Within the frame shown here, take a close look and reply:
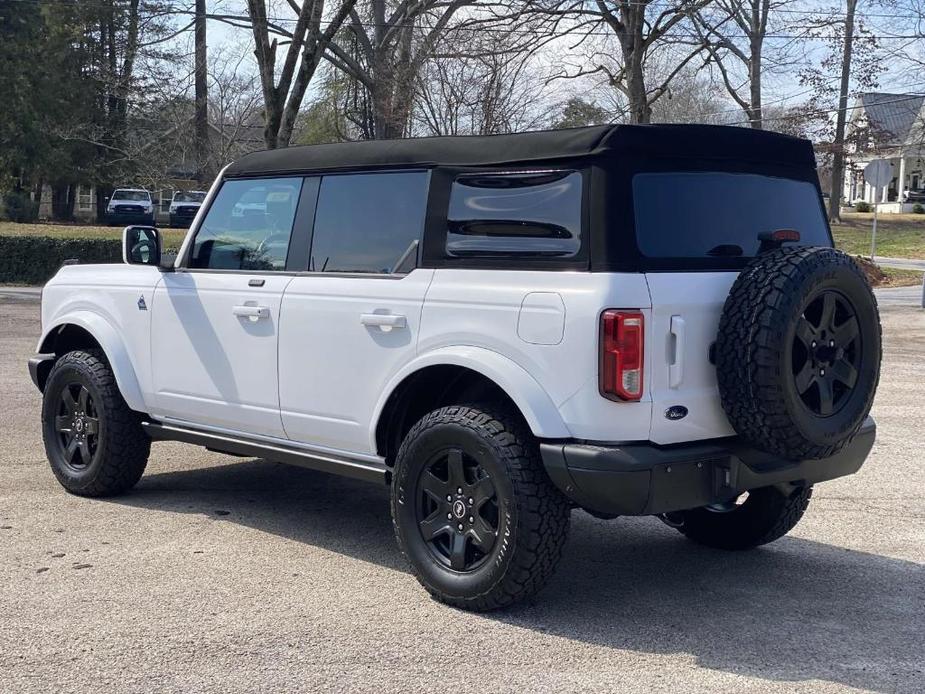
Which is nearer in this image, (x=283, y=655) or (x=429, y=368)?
(x=283, y=655)

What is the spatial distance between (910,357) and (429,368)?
1125cm


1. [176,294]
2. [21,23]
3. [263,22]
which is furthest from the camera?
[21,23]

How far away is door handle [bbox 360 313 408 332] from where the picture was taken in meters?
5.00

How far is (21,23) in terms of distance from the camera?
44656 mm

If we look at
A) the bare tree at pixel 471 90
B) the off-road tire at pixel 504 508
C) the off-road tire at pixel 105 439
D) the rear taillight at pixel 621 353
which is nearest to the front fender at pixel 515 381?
the off-road tire at pixel 504 508

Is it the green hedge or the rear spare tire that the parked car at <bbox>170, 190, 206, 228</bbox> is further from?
the rear spare tire

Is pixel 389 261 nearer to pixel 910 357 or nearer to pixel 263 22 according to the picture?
pixel 910 357

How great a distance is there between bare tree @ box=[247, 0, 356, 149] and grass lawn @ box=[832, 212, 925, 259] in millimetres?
19504

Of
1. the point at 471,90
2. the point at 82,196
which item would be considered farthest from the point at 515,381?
the point at 82,196

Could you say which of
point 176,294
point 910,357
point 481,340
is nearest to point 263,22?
point 910,357

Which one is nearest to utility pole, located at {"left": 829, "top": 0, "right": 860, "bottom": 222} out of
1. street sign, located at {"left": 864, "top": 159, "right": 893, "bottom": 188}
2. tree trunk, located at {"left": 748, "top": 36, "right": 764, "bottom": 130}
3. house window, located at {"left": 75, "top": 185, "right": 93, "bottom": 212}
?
tree trunk, located at {"left": 748, "top": 36, "right": 764, "bottom": 130}

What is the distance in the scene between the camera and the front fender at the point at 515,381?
4.43 m

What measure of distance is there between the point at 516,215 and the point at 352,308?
96cm

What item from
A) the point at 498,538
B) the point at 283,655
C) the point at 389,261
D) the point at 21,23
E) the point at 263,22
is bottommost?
the point at 283,655
